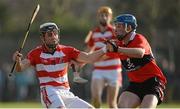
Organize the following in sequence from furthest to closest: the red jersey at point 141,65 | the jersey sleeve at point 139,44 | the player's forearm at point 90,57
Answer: the player's forearm at point 90,57 < the red jersey at point 141,65 < the jersey sleeve at point 139,44

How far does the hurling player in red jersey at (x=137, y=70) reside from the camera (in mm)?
11719

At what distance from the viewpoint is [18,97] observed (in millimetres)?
28812

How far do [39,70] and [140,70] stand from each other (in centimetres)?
156

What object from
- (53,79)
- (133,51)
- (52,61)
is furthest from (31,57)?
(133,51)

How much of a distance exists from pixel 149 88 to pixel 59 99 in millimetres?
1389

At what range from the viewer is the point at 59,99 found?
11.7 meters

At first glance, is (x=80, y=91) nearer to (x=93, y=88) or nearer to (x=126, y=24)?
(x=93, y=88)


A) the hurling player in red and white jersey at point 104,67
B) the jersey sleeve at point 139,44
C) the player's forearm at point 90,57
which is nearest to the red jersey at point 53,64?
the player's forearm at point 90,57

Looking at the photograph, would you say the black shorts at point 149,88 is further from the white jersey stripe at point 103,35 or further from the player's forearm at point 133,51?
the white jersey stripe at point 103,35

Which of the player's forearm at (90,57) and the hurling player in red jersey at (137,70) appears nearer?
the hurling player in red jersey at (137,70)

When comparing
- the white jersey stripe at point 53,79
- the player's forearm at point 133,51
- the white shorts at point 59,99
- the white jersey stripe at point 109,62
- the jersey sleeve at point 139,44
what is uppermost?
the jersey sleeve at point 139,44

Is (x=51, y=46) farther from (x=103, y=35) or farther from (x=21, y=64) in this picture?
(x=103, y=35)

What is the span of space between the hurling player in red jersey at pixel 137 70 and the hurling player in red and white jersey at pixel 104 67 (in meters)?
5.00

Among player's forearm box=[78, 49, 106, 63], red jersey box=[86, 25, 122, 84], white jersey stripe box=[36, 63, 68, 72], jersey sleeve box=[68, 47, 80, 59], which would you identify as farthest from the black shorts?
red jersey box=[86, 25, 122, 84]
